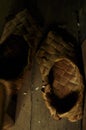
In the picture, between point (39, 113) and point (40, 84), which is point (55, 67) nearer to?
point (40, 84)

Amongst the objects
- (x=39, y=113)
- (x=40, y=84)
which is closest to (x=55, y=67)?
(x=40, y=84)

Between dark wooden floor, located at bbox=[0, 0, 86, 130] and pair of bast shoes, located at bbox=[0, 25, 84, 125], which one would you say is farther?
dark wooden floor, located at bbox=[0, 0, 86, 130]

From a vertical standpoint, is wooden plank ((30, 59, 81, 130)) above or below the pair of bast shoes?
below

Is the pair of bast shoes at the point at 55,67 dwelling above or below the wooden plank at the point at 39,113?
above

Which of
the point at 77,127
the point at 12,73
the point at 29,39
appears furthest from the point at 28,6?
the point at 77,127

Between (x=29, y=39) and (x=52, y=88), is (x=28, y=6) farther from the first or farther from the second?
(x=52, y=88)

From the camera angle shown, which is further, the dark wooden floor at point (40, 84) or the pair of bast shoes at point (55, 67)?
the dark wooden floor at point (40, 84)
